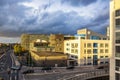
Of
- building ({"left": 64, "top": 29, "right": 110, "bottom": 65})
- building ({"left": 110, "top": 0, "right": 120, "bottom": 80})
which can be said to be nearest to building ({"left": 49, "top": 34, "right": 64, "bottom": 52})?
building ({"left": 64, "top": 29, "right": 110, "bottom": 65})

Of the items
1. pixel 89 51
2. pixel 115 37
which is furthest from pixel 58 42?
pixel 115 37

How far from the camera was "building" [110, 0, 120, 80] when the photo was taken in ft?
105

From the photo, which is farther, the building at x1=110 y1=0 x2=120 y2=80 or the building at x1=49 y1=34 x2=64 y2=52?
the building at x1=49 y1=34 x2=64 y2=52

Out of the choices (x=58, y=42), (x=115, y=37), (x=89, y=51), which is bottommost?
(x=89, y=51)

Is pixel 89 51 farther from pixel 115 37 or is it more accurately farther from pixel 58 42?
Result: pixel 115 37

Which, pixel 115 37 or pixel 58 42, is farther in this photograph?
pixel 58 42

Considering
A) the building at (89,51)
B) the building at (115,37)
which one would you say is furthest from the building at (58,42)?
the building at (115,37)

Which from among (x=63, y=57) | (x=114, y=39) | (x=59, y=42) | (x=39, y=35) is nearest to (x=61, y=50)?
(x=59, y=42)

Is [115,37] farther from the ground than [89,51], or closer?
farther from the ground

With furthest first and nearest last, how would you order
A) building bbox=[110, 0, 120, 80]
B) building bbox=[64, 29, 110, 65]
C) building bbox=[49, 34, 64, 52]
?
building bbox=[49, 34, 64, 52]
building bbox=[64, 29, 110, 65]
building bbox=[110, 0, 120, 80]

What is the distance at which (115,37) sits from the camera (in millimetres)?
32688

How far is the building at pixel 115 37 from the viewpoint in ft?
105

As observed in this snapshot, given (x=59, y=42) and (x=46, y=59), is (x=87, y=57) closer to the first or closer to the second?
(x=46, y=59)

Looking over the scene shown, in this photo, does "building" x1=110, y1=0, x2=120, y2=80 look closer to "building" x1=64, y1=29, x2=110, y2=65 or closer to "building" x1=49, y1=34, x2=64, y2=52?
"building" x1=64, y1=29, x2=110, y2=65
